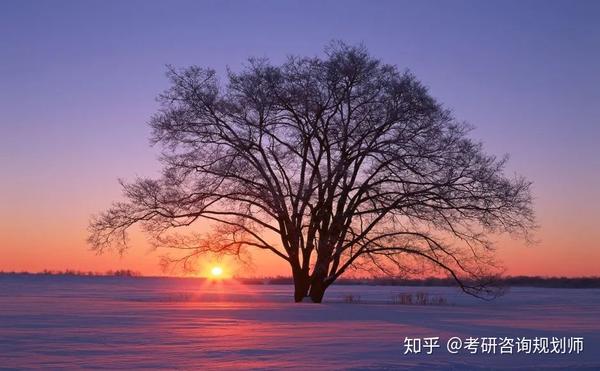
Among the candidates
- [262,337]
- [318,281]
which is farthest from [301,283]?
[262,337]

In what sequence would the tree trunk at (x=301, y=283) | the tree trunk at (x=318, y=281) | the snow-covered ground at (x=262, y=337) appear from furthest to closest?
the tree trunk at (x=301, y=283) → the tree trunk at (x=318, y=281) → the snow-covered ground at (x=262, y=337)

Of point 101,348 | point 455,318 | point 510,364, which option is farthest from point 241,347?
point 455,318

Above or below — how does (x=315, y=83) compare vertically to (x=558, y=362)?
above

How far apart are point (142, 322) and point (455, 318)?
9.59 meters

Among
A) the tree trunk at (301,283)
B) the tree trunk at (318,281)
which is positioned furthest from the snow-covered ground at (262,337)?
the tree trunk at (301,283)

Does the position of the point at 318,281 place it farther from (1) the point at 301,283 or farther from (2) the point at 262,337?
(2) the point at 262,337

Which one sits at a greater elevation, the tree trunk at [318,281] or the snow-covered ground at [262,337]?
the tree trunk at [318,281]

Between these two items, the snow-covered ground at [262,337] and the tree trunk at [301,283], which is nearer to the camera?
the snow-covered ground at [262,337]

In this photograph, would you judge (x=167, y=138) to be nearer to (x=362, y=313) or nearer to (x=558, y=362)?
(x=362, y=313)

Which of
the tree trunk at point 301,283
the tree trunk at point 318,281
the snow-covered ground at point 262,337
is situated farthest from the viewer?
the tree trunk at point 301,283

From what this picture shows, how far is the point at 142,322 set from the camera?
2019cm

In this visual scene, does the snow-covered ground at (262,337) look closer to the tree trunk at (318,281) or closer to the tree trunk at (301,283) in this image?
the tree trunk at (318,281)

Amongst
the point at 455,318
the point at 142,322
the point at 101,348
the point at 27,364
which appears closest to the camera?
the point at 27,364

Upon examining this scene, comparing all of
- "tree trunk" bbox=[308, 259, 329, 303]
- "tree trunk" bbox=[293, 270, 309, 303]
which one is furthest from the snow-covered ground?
"tree trunk" bbox=[293, 270, 309, 303]
